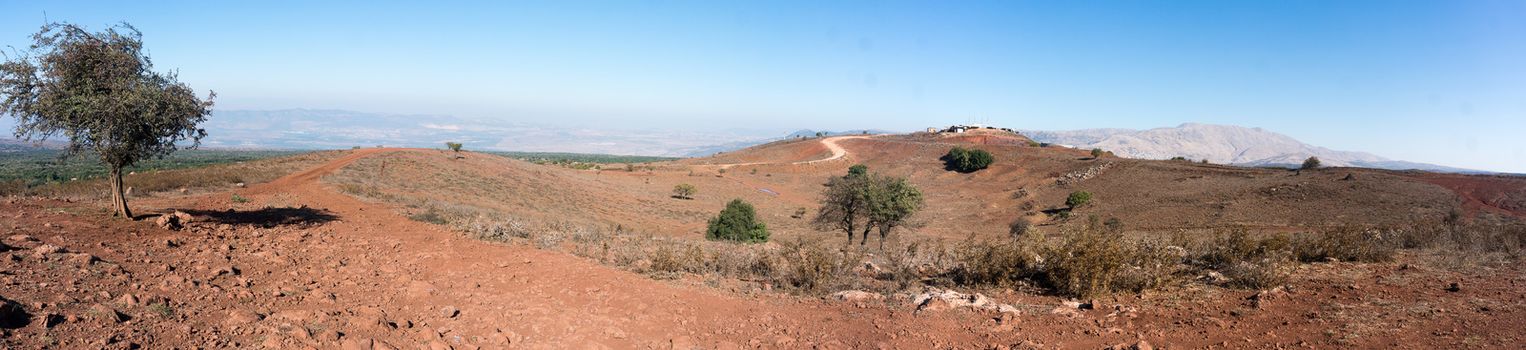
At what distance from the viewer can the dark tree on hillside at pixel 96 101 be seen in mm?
9766

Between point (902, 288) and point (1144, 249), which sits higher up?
point (1144, 249)

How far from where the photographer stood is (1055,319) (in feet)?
24.6

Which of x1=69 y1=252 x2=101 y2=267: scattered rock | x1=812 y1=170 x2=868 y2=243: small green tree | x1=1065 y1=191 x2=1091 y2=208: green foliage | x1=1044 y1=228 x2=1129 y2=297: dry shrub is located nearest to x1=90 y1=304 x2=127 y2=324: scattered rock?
x1=69 y1=252 x2=101 y2=267: scattered rock

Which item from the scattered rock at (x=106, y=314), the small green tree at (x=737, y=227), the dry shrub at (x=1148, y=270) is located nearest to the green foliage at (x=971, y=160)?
the small green tree at (x=737, y=227)

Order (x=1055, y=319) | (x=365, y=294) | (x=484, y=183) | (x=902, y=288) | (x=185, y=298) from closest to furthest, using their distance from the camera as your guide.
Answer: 1. (x=185, y=298)
2. (x=1055, y=319)
3. (x=365, y=294)
4. (x=902, y=288)
5. (x=484, y=183)

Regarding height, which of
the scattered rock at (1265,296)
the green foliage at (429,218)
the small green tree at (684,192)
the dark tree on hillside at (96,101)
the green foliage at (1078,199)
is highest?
the dark tree on hillside at (96,101)

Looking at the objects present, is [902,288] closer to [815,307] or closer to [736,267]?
[815,307]

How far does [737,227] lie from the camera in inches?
1014

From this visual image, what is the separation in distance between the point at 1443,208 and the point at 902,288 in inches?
1333

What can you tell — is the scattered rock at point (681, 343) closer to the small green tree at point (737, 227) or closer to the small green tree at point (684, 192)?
the small green tree at point (737, 227)

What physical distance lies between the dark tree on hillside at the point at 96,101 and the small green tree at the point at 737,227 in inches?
686

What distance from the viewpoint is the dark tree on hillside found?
32.0 ft

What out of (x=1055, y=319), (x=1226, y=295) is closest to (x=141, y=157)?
(x=1055, y=319)

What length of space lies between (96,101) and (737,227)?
1898cm
